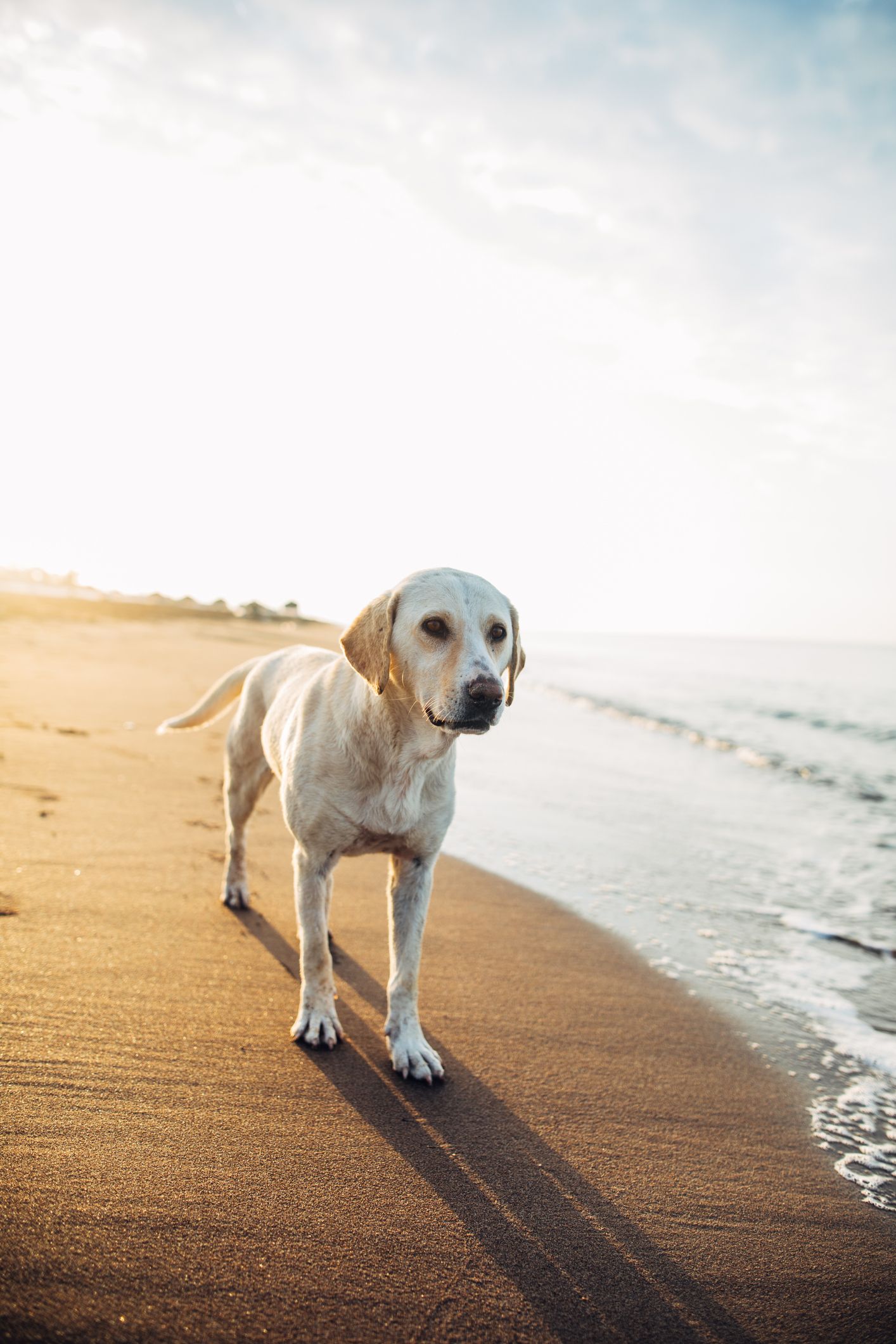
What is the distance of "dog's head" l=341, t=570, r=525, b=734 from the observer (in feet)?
8.60

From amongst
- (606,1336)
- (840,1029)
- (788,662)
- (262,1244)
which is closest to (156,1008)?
(262,1244)

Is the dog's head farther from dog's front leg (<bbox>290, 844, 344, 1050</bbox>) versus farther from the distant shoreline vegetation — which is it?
the distant shoreline vegetation

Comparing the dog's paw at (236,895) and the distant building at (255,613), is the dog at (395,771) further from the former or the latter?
the distant building at (255,613)

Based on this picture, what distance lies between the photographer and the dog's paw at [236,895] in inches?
157

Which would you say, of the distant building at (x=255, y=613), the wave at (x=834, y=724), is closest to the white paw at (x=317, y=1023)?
the wave at (x=834, y=724)

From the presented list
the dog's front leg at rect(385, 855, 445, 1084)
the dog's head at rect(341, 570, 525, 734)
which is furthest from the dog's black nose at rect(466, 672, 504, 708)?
the dog's front leg at rect(385, 855, 445, 1084)

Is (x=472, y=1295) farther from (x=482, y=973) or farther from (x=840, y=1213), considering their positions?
(x=482, y=973)

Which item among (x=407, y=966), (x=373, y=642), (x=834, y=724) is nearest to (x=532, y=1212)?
(x=407, y=966)

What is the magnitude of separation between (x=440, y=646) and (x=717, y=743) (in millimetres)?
11897

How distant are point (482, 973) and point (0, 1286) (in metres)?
2.26

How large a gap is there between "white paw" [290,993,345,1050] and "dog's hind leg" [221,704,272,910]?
1.25 meters

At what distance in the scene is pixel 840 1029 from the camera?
3545 mm

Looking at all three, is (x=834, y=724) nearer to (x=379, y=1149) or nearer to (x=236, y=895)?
(x=236, y=895)

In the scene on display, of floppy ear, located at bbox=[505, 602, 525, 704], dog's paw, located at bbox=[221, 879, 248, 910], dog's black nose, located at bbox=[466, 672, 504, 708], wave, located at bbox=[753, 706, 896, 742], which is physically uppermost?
floppy ear, located at bbox=[505, 602, 525, 704]
